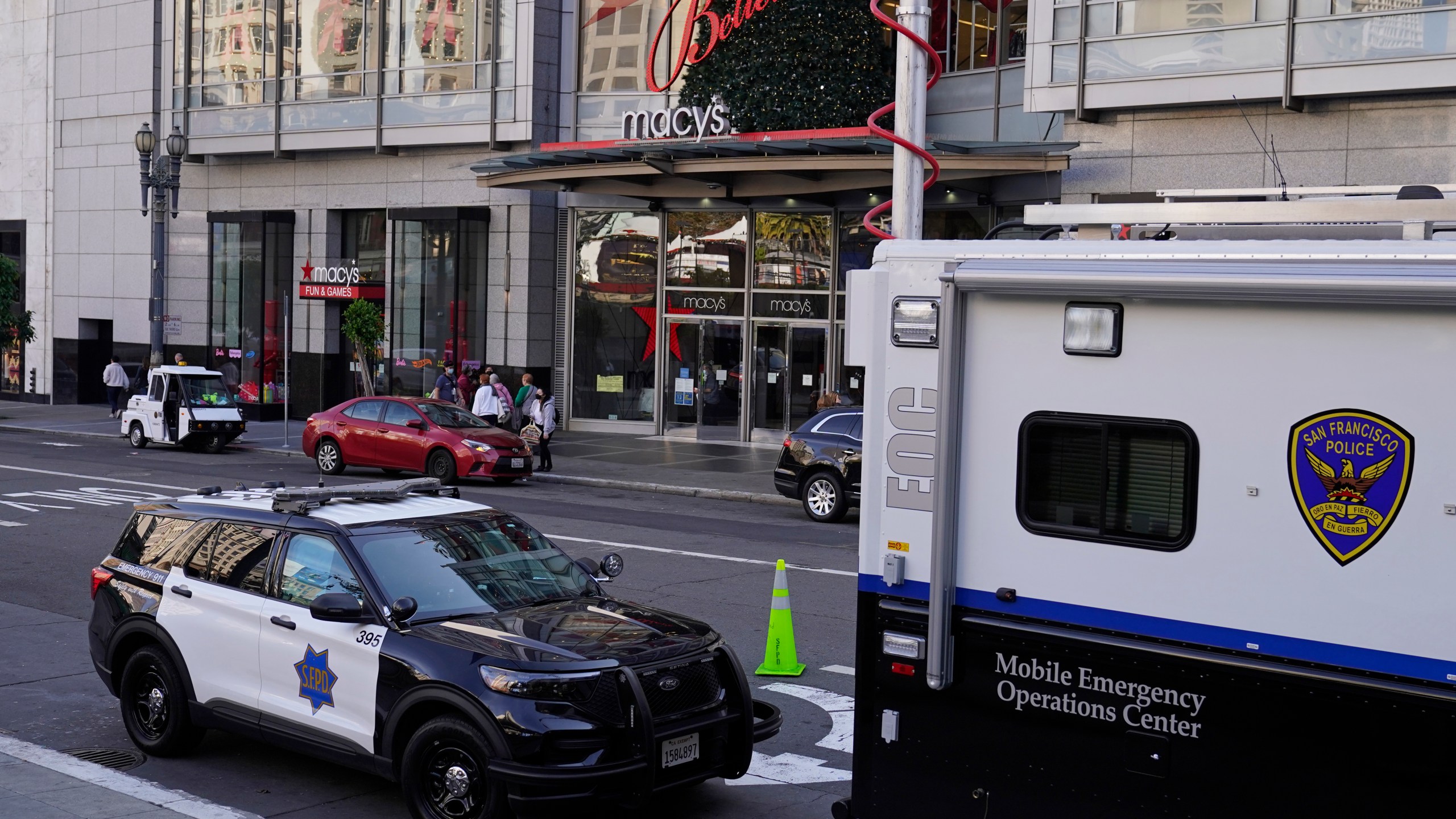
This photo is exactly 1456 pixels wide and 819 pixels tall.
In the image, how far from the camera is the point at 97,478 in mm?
23109

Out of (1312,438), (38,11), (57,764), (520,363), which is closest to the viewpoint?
(1312,438)

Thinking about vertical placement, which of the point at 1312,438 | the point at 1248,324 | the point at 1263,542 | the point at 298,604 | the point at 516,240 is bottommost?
the point at 298,604

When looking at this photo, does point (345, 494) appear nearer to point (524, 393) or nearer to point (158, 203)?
point (524, 393)

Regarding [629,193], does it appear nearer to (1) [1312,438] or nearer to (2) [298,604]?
(2) [298,604]

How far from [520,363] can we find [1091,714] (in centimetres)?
2890

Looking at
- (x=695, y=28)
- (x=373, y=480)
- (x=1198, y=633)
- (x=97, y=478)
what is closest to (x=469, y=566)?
(x=1198, y=633)

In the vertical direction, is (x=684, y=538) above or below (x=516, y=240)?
below

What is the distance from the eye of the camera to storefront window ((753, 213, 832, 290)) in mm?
30328

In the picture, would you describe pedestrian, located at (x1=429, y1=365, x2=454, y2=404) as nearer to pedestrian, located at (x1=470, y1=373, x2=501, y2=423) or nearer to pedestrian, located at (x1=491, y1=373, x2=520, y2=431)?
pedestrian, located at (x1=491, y1=373, x2=520, y2=431)

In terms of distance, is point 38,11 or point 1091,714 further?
point 38,11

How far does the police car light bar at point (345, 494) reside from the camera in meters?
7.95

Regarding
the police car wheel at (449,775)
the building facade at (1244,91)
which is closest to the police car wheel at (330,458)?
the building facade at (1244,91)

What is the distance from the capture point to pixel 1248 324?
4871 millimetres

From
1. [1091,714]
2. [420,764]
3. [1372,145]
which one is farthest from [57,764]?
[1372,145]
